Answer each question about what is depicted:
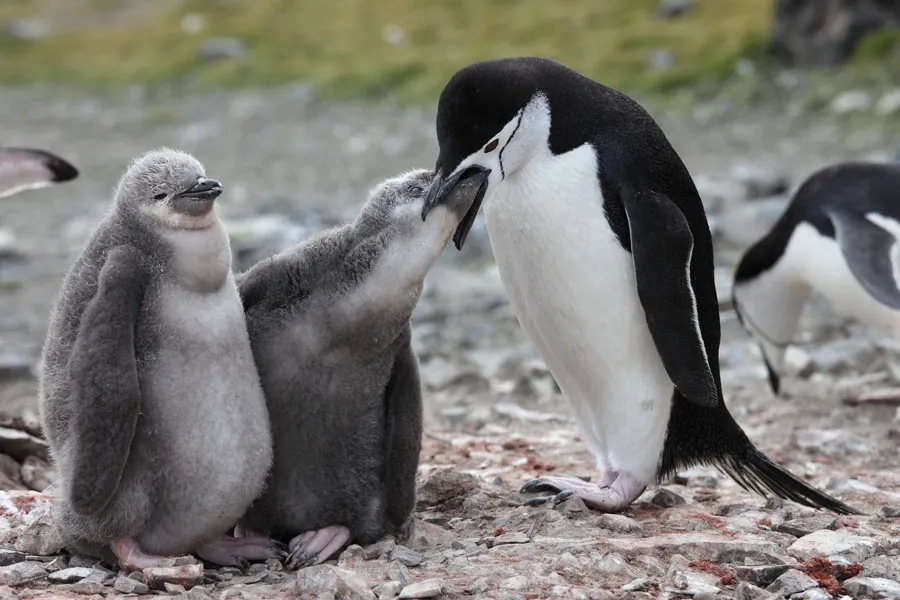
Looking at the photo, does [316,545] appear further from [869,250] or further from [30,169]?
[869,250]

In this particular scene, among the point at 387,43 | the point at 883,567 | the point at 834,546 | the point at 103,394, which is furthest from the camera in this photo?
the point at 387,43

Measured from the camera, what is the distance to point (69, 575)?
3.06 meters

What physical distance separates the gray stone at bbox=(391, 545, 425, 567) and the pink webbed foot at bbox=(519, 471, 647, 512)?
1.88ft

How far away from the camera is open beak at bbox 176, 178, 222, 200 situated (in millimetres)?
2930

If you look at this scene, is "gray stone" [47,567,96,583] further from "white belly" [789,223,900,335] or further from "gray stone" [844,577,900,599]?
"white belly" [789,223,900,335]

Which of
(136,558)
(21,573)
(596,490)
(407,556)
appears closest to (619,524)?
(596,490)

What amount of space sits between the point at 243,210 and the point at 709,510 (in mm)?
8041

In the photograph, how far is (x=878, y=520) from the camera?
147 inches

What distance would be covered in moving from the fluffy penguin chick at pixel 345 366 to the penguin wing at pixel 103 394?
1.35ft

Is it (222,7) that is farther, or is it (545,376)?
(222,7)

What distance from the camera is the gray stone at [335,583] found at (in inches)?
112

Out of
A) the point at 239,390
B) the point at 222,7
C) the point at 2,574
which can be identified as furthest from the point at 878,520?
the point at 222,7

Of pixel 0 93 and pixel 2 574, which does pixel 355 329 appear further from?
pixel 0 93

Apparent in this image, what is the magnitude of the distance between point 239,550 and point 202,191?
88 cm
